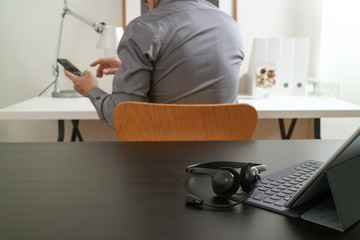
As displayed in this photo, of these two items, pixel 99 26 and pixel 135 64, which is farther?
pixel 99 26

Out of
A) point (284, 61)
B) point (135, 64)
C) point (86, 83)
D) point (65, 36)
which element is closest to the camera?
point (135, 64)

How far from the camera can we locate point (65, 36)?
2.66 m

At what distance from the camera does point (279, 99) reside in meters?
2.34

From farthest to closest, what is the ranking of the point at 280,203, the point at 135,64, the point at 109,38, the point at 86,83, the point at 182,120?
1. the point at 109,38
2. the point at 86,83
3. the point at 135,64
4. the point at 182,120
5. the point at 280,203

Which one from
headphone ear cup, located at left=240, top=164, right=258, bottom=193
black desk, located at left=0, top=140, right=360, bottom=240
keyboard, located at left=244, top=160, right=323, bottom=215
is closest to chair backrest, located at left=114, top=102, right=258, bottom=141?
black desk, located at left=0, top=140, right=360, bottom=240

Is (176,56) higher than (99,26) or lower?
lower

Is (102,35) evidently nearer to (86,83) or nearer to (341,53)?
(86,83)

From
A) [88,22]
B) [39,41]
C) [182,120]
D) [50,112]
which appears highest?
[88,22]

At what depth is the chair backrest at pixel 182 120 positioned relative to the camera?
102cm

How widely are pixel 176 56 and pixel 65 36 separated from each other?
4.98ft

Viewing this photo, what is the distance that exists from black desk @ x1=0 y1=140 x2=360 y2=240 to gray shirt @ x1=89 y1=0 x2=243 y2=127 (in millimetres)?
690

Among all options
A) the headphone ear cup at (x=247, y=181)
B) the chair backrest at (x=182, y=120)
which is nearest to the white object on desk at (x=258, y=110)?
the chair backrest at (x=182, y=120)

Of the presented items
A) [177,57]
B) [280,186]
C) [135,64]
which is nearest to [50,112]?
[135,64]

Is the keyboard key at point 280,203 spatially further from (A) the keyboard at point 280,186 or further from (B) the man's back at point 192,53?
(B) the man's back at point 192,53
